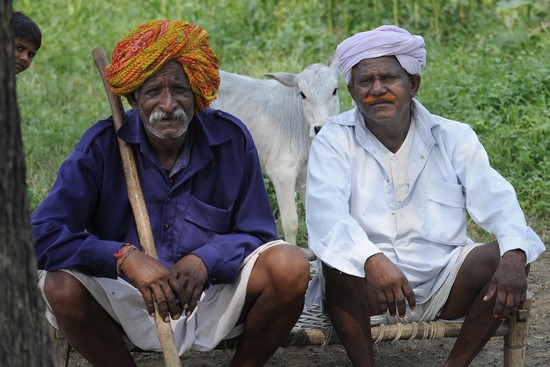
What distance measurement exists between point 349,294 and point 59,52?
21.6ft

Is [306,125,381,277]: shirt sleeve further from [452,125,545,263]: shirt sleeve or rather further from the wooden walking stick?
the wooden walking stick

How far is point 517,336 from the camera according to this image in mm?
4008

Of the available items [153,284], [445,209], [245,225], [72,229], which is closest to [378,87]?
[445,209]

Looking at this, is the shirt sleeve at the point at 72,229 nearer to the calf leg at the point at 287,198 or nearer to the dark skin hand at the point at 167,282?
the dark skin hand at the point at 167,282

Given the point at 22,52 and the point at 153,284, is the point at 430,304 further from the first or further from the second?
the point at 22,52

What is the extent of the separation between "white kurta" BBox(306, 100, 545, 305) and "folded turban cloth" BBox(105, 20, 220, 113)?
22.4 inches

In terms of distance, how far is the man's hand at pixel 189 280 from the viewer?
357 cm

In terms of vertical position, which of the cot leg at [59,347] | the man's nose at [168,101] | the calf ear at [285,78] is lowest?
the cot leg at [59,347]

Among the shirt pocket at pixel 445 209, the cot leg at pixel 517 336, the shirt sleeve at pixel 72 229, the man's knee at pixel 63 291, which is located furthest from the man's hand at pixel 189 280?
the cot leg at pixel 517 336

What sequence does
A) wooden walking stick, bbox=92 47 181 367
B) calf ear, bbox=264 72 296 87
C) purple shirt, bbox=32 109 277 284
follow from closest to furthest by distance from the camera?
wooden walking stick, bbox=92 47 181 367 → purple shirt, bbox=32 109 277 284 → calf ear, bbox=264 72 296 87

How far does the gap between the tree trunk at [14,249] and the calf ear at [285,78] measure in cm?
371

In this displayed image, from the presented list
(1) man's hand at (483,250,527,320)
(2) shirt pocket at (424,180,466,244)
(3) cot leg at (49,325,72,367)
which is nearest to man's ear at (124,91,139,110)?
(3) cot leg at (49,325,72,367)

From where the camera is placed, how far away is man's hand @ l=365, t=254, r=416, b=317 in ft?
11.8

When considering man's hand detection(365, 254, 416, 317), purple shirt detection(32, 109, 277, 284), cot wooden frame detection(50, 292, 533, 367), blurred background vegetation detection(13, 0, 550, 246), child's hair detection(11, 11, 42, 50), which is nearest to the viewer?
man's hand detection(365, 254, 416, 317)
